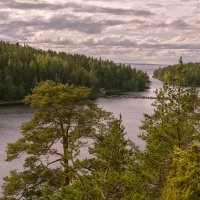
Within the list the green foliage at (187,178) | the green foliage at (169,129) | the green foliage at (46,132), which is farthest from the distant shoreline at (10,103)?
the green foliage at (187,178)

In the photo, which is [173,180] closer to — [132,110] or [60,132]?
[60,132]

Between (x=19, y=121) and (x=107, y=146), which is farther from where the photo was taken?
(x=19, y=121)

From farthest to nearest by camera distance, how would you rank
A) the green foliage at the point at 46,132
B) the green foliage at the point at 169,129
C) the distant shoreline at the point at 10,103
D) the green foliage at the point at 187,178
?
the distant shoreline at the point at 10,103 → the green foliage at the point at 46,132 → the green foliage at the point at 169,129 → the green foliage at the point at 187,178

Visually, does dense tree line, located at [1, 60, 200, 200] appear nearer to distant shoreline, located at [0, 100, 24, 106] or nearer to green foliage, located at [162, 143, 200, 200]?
green foliage, located at [162, 143, 200, 200]

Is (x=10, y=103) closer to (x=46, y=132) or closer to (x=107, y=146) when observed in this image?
(x=46, y=132)

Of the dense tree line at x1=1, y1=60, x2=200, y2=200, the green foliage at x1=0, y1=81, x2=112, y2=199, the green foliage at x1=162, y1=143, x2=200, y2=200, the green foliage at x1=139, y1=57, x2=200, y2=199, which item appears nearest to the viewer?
the green foliage at x1=162, y1=143, x2=200, y2=200

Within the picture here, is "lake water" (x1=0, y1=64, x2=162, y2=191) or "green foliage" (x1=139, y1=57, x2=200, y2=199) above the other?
"green foliage" (x1=139, y1=57, x2=200, y2=199)

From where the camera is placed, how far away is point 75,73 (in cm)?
18175

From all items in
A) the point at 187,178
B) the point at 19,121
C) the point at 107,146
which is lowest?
the point at 19,121

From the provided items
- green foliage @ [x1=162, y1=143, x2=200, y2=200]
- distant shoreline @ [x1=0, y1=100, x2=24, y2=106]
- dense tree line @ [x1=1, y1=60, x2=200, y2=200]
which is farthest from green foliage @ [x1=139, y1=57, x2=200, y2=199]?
distant shoreline @ [x1=0, y1=100, x2=24, y2=106]

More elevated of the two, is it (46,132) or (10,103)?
(46,132)

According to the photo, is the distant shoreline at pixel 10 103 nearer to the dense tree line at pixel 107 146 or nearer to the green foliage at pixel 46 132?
the dense tree line at pixel 107 146

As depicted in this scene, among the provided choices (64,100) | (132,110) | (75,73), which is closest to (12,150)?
(64,100)

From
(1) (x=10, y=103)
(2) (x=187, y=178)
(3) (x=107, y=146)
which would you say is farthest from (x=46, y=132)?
(1) (x=10, y=103)
